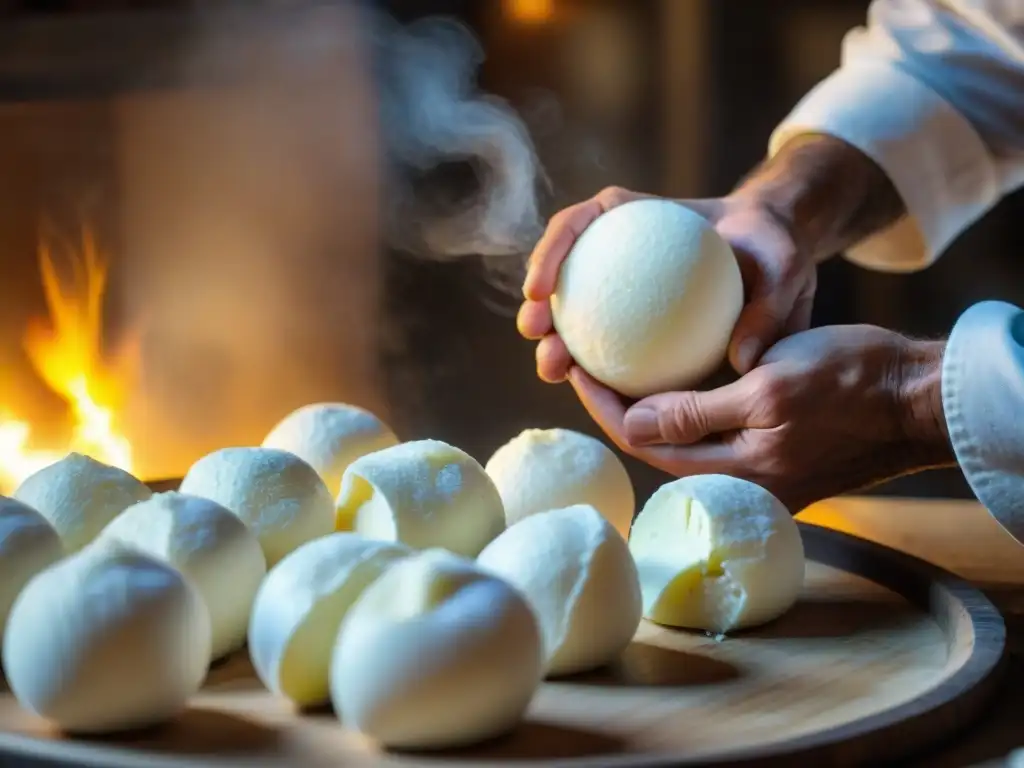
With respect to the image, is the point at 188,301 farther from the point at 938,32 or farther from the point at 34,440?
the point at 938,32

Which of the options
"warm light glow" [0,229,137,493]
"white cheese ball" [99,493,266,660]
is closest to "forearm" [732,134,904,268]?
"white cheese ball" [99,493,266,660]

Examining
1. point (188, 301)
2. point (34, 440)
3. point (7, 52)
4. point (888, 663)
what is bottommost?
point (34, 440)

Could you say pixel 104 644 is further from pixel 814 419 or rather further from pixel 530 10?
pixel 530 10

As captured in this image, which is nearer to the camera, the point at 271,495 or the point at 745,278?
the point at 271,495

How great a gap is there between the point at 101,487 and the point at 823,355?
704mm

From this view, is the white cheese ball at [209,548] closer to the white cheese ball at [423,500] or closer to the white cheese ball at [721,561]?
the white cheese ball at [423,500]

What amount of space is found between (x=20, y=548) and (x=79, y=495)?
0.12 meters

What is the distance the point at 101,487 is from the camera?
1.11 m

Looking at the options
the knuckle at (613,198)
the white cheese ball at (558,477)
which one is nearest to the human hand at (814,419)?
the white cheese ball at (558,477)

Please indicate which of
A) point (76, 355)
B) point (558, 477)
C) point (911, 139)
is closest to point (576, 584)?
point (558, 477)

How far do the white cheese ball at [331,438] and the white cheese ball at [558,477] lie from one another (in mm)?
129

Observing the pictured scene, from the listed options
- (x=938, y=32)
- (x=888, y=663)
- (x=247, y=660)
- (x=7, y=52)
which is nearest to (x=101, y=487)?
(x=247, y=660)

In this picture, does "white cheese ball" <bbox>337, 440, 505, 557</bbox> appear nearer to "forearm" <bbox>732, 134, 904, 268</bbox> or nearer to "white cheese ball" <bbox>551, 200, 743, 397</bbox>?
"white cheese ball" <bbox>551, 200, 743, 397</bbox>

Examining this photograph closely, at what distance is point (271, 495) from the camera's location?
109 centimetres
